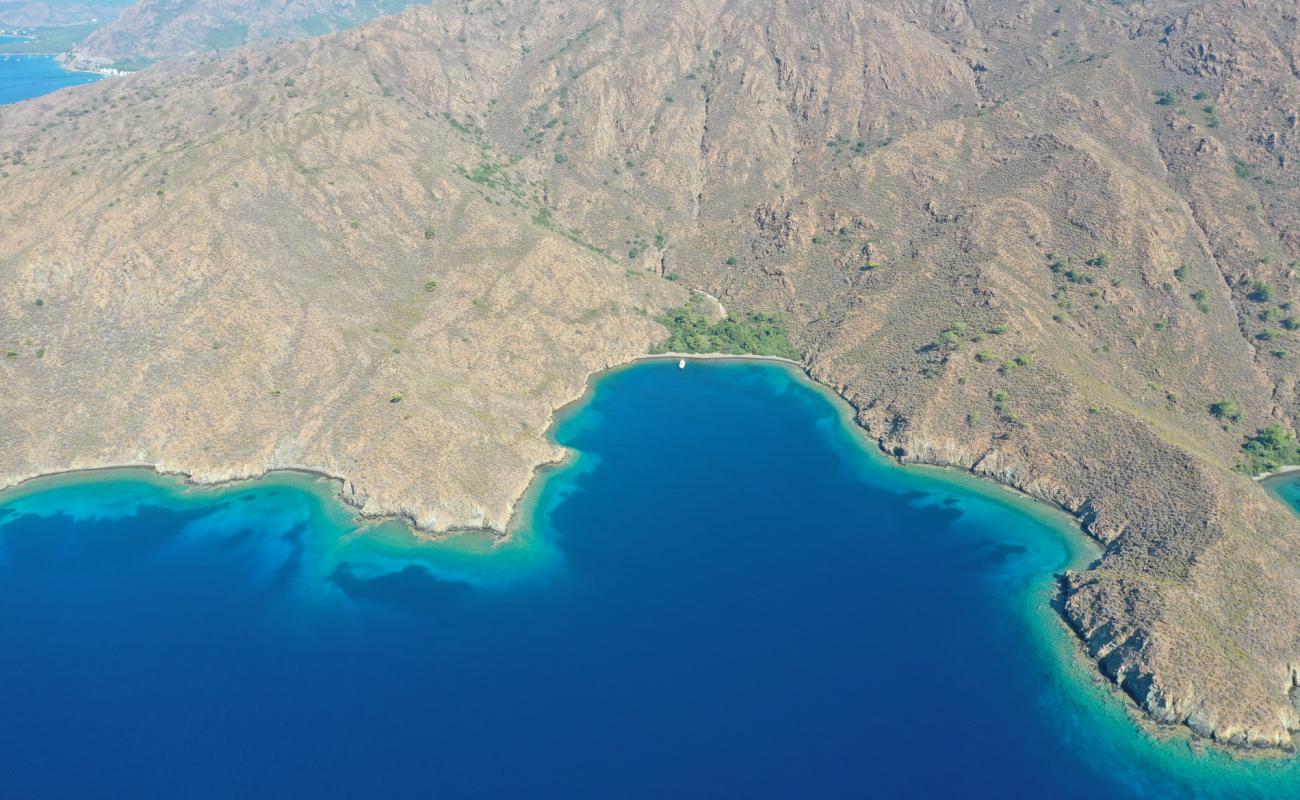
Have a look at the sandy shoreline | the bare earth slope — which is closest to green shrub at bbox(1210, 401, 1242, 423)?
the bare earth slope

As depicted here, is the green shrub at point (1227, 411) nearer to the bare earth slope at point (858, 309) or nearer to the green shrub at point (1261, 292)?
the bare earth slope at point (858, 309)

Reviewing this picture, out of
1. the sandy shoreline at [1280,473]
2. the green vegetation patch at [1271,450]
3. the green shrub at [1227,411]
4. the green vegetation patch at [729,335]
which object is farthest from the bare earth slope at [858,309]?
the sandy shoreline at [1280,473]

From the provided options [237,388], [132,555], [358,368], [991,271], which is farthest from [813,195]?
[132,555]

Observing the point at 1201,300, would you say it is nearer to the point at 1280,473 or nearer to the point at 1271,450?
the point at 1271,450

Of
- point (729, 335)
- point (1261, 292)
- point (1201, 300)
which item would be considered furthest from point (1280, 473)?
point (729, 335)

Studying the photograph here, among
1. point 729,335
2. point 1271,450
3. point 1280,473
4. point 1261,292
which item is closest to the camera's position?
point 1280,473

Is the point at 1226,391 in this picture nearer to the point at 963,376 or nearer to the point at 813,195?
the point at 963,376
